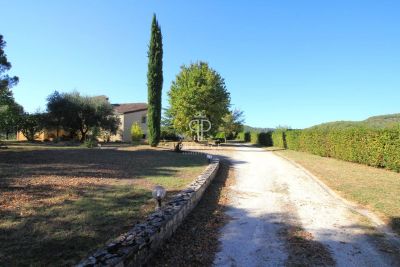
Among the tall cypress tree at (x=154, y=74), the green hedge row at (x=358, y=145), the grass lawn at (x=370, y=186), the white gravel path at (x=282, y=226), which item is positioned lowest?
the white gravel path at (x=282, y=226)

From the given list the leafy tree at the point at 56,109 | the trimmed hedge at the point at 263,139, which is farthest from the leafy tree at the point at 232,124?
the leafy tree at the point at 56,109

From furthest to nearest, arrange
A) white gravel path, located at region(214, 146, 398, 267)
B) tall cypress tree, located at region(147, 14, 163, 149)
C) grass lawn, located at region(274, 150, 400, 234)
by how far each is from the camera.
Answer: tall cypress tree, located at region(147, 14, 163, 149), grass lawn, located at region(274, 150, 400, 234), white gravel path, located at region(214, 146, 398, 267)

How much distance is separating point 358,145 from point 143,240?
15.8 m

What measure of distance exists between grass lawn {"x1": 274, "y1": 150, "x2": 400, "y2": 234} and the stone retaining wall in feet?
14.0

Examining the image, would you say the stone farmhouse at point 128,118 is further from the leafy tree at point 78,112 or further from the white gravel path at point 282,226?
the white gravel path at point 282,226

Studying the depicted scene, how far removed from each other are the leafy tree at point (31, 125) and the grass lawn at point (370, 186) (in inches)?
1166

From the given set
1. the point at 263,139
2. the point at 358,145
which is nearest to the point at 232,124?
the point at 263,139

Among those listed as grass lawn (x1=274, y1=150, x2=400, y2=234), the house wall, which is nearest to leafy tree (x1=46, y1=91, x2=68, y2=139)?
the house wall

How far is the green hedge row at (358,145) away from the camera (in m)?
14.4

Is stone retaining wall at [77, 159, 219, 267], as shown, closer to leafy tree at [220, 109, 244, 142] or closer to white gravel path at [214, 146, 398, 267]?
white gravel path at [214, 146, 398, 267]

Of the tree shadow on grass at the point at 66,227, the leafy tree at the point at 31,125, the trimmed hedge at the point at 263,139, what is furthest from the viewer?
the trimmed hedge at the point at 263,139

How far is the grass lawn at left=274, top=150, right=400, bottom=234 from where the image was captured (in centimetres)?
782

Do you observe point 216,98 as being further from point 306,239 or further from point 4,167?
point 306,239

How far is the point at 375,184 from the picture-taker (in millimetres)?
11148
